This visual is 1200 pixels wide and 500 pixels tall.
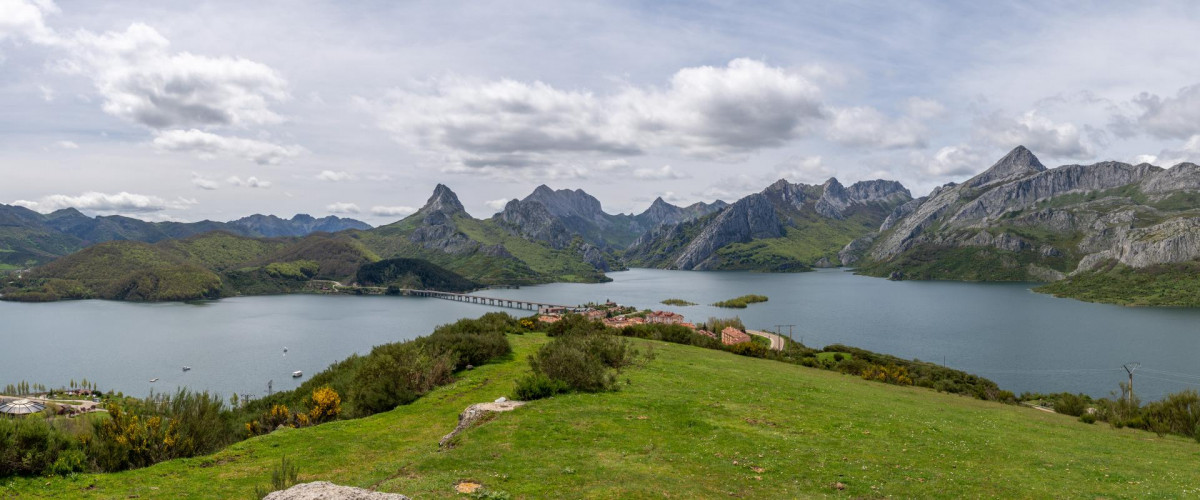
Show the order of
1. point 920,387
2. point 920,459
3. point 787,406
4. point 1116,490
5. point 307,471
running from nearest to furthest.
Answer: point 1116,490 < point 307,471 < point 920,459 < point 787,406 < point 920,387

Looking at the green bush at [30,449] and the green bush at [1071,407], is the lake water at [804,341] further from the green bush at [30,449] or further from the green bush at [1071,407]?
the green bush at [30,449]

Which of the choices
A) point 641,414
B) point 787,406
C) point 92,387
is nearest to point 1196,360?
point 787,406

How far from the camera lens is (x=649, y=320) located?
128875 millimetres

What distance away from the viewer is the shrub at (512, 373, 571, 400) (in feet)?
83.8

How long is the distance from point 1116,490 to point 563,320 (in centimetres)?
4606

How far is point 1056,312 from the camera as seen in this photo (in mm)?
181875

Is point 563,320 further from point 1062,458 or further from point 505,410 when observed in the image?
point 1062,458

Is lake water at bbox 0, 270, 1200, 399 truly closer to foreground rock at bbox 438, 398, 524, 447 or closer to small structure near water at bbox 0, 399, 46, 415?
small structure near water at bbox 0, 399, 46, 415

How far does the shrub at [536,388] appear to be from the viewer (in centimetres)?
2555

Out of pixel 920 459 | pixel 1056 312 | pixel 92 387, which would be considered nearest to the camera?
pixel 920 459

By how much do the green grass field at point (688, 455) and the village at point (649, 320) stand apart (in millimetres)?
35401

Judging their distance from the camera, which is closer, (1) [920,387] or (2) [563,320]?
(1) [920,387]

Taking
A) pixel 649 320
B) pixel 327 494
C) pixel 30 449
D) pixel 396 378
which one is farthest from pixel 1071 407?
pixel 649 320

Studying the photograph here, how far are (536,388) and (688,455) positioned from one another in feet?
32.6
